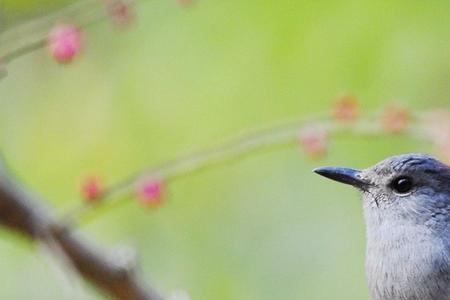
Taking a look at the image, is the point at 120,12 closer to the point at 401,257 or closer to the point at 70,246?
the point at 70,246

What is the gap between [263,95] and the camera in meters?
6.49

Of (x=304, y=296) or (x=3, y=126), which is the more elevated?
(x=3, y=126)

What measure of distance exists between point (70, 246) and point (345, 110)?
1099mm

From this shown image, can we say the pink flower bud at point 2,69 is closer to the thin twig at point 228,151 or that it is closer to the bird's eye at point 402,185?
the thin twig at point 228,151

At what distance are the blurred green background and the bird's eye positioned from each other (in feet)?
3.59

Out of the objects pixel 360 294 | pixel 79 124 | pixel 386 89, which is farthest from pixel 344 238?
pixel 79 124

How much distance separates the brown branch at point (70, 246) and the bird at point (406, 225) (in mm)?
793

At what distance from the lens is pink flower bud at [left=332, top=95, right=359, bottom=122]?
5098 mm

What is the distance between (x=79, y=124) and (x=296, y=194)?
3.53ft

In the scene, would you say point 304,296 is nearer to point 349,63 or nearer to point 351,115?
point 349,63

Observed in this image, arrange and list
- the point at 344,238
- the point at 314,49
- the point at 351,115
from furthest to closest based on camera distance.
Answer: the point at 344,238 → the point at 314,49 → the point at 351,115

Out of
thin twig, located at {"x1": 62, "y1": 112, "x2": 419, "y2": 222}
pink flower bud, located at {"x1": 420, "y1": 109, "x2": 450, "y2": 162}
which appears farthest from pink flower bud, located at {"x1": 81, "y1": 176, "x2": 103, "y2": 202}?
pink flower bud, located at {"x1": 420, "y1": 109, "x2": 450, "y2": 162}

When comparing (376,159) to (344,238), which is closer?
(376,159)

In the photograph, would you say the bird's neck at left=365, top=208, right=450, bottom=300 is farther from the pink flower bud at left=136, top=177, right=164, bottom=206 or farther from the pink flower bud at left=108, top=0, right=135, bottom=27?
the pink flower bud at left=108, top=0, right=135, bottom=27
